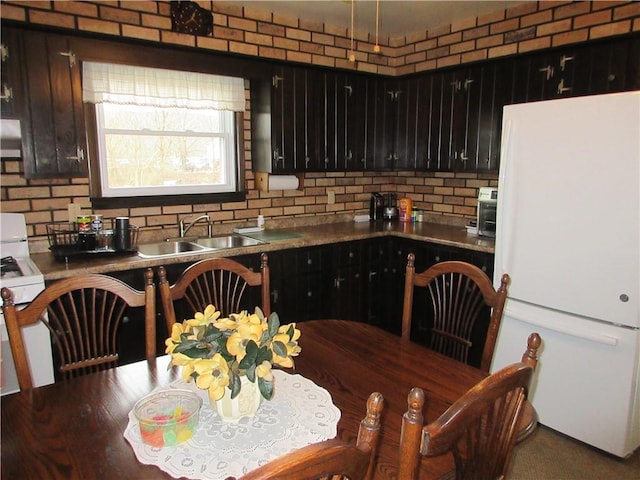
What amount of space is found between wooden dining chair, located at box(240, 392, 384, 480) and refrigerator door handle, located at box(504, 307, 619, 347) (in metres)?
1.89

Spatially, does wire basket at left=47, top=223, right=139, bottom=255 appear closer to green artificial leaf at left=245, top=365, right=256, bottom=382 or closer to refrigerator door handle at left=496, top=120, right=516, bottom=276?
green artificial leaf at left=245, top=365, right=256, bottom=382

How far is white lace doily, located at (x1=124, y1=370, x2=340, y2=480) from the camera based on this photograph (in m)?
0.98

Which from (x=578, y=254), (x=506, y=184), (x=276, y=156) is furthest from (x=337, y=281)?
(x=578, y=254)

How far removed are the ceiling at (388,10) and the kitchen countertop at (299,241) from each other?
1568 millimetres

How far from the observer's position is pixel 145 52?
270 centimetres

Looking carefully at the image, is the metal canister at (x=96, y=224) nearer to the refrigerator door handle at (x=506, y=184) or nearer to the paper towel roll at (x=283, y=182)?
the paper towel roll at (x=283, y=182)

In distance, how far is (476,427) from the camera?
0.89 meters

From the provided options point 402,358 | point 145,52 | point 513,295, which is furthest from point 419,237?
point 145,52

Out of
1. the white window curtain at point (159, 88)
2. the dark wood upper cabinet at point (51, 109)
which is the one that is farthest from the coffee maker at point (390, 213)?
the dark wood upper cabinet at point (51, 109)

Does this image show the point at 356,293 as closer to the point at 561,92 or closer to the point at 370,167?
the point at 370,167

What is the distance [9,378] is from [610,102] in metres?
2.84

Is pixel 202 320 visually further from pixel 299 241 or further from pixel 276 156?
pixel 276 156

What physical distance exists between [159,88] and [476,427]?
274cm

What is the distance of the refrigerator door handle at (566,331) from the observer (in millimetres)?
2127
